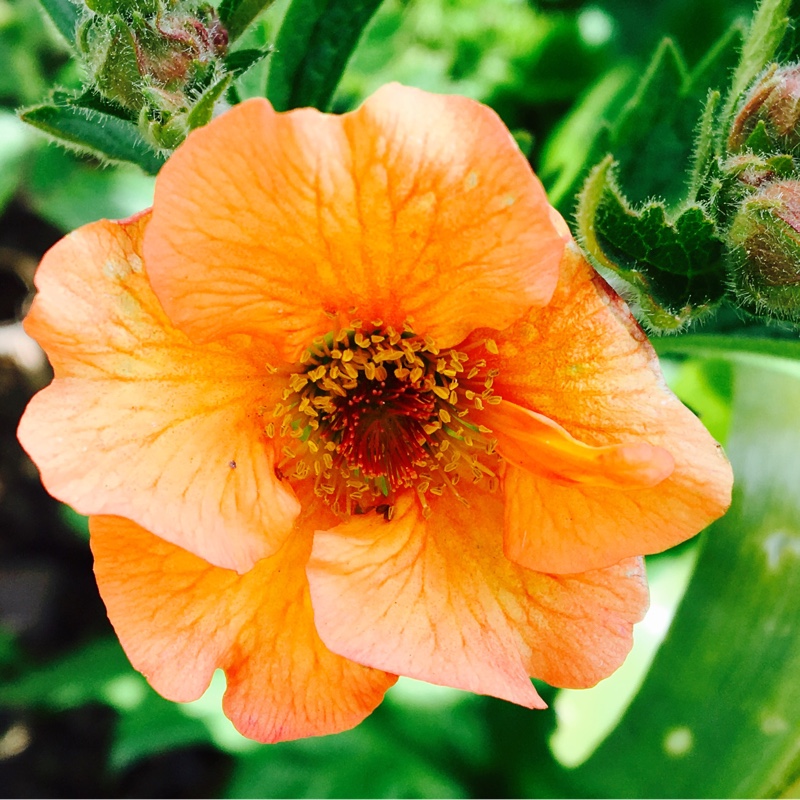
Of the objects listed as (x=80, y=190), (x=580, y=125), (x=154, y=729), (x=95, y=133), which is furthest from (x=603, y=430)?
(x=80, y=190)

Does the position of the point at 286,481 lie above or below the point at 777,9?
below

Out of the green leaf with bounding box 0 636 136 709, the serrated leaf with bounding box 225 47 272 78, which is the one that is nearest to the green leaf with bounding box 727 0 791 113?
the serrated leaf with bounding box 225 47 272 78

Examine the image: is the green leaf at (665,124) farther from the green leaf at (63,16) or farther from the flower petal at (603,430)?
the green leaf at (63,16)

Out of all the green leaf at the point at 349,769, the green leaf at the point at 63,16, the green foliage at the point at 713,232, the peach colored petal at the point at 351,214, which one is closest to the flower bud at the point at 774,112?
the green foliage at the point at 713,232

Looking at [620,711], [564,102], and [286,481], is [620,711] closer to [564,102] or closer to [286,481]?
[286,481]

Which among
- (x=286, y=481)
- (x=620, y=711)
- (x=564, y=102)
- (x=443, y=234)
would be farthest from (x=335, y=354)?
(x=564, y=102)

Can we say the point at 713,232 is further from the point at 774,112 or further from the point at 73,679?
the point at 73,679
